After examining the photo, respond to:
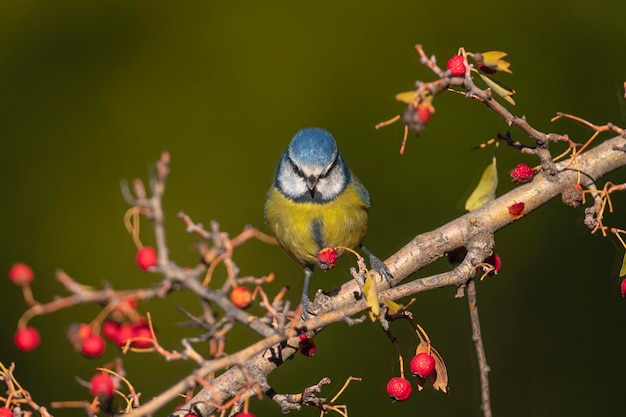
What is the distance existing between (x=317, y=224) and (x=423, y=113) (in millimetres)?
1170

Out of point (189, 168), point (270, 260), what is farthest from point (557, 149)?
point (189, 168)

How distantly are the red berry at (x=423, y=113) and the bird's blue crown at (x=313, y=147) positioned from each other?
1065 mm

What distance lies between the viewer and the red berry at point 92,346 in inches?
51.8

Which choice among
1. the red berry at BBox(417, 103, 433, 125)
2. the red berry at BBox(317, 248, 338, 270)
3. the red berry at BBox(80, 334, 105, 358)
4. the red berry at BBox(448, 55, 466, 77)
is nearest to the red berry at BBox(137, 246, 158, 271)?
the red berry at BBox(80, 334, 105, 358)

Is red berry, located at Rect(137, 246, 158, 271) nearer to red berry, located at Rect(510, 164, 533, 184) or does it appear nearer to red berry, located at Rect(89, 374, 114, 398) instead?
red berry, located at Rect(89, 374, 114, 398)

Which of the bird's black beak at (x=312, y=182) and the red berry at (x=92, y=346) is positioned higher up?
the bird's black beak at (x=312, y=182)

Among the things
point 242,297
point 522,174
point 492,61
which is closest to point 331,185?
point 522,174

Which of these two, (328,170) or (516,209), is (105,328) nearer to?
(516,209)

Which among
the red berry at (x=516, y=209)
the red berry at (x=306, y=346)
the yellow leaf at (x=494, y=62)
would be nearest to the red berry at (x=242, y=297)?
the red berry at (x=306, y=346)

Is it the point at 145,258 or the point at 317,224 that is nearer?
the point at 145,258

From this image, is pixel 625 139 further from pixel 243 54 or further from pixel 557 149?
pixel 243 54

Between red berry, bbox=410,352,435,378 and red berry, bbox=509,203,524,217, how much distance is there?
421 millimetres

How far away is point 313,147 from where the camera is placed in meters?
2.39

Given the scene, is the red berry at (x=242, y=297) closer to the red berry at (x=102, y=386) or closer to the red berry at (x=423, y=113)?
the red berry at (x=102, y=386)
